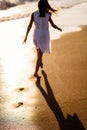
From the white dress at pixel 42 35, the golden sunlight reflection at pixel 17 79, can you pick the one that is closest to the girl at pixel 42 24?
the white dress at pixel 42 35

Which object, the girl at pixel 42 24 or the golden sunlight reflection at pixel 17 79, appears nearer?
the golden sunlight reflection at pixel 17 79

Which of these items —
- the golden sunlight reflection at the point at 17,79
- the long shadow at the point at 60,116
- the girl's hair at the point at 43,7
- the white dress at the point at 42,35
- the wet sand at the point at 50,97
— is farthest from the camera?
the white dress at the point at 42,35

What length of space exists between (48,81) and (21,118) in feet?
5.62

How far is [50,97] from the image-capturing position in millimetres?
6473

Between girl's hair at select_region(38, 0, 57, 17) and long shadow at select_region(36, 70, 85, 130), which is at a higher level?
girl's hair at select_region(38, 0, 57, 17)

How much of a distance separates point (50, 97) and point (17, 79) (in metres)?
1.21

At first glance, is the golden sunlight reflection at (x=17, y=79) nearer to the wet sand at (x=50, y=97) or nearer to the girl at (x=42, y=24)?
the wet sand at (x=50, y=97)

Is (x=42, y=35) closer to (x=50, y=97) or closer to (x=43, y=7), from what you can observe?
(x=43, y=7)

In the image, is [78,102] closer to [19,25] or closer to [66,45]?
[66,45]

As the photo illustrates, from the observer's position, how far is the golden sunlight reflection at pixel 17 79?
234 inches

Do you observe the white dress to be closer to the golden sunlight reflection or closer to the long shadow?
the golden sunlight reflection

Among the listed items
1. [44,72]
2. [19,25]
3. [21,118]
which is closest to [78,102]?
[21,118]

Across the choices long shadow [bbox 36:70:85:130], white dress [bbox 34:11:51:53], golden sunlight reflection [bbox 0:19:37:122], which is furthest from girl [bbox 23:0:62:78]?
long shadow [bbox 36:70:85:130]

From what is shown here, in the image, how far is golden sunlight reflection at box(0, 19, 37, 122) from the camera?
594 centimetres
